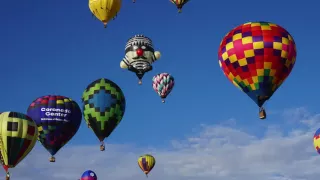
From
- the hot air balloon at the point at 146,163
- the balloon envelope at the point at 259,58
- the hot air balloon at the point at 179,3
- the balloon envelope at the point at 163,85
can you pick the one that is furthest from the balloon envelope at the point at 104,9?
the hot air balloon at the point at 146,163

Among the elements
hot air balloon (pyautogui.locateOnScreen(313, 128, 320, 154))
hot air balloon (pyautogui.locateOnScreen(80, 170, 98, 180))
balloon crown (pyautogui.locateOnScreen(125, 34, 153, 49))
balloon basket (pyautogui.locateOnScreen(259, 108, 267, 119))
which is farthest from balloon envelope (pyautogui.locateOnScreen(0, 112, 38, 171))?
→ hot air balloon (pyautogui.locateOnScreen(313, 128, 320, 154))

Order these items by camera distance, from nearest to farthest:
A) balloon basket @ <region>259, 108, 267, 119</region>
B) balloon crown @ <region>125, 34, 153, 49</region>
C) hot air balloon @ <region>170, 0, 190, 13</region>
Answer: balloon basket @ <region>259, 108, 267, 119</region> → balloon crown @ <region>125, 34, 153, 49</region> → hot air balloon @ <region>170, 0, 190, 13</region>

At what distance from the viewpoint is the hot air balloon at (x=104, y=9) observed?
40.9 metres

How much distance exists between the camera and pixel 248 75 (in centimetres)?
3058

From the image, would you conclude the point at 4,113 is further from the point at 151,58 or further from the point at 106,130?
the point at 151,58

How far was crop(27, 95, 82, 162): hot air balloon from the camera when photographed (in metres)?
40.6

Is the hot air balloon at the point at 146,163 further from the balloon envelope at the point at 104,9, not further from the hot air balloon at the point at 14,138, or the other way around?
the hot air balloon at the point at 14,138

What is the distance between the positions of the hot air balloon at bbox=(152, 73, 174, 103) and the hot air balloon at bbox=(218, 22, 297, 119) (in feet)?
88.5

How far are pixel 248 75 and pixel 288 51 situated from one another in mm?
2535

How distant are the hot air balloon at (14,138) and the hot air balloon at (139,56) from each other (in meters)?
10.5

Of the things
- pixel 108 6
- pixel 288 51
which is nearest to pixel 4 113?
pixel 108 6

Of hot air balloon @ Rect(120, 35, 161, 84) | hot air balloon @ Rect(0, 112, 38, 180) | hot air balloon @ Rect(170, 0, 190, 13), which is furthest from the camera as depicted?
hot air balloon @ Rect(170, 0, 190, 13)

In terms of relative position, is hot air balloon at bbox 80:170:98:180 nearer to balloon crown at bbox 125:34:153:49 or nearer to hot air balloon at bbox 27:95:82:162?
hot air balloon at bbox 27:95:82:162

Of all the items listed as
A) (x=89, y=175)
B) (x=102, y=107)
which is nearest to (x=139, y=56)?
(x=102, y=107)
